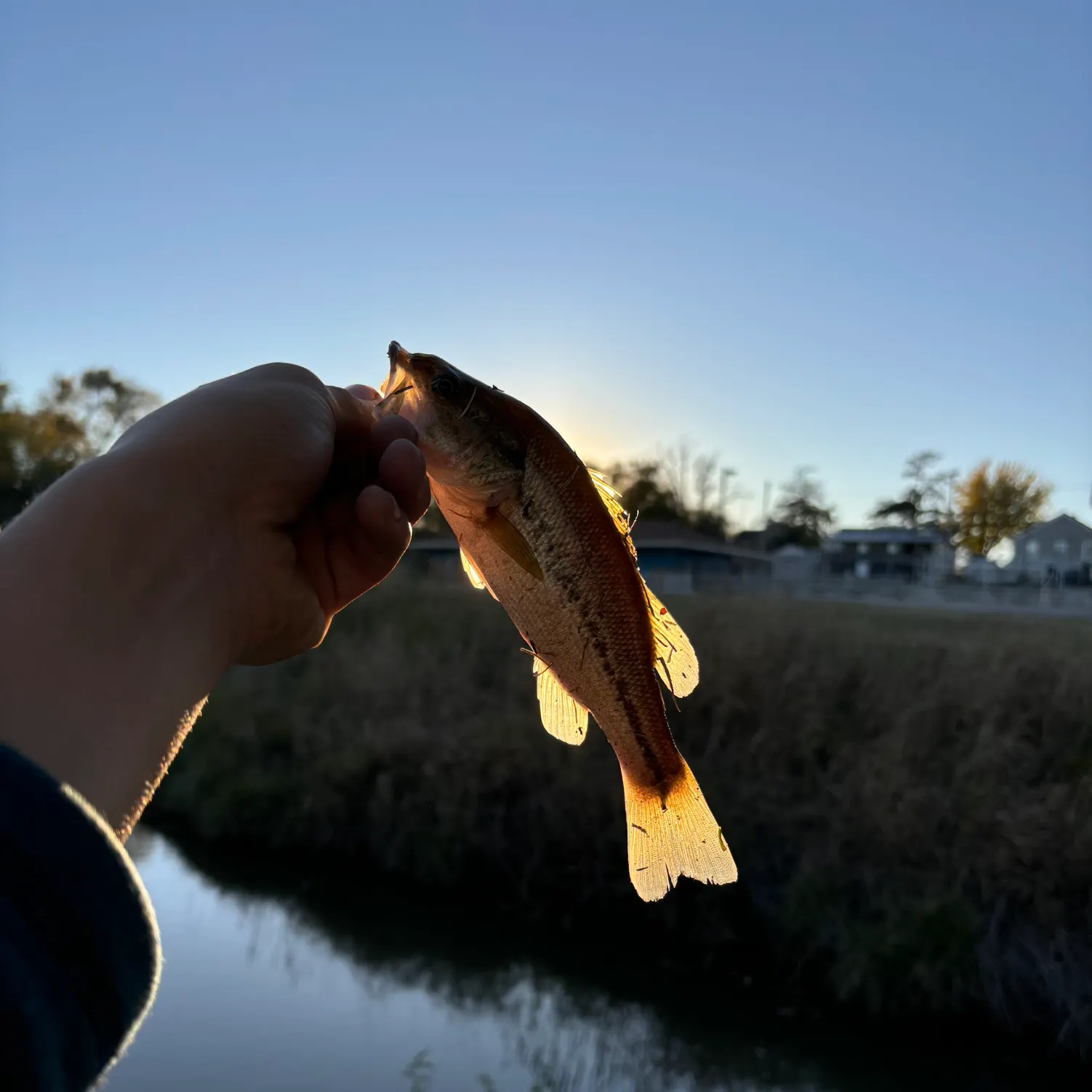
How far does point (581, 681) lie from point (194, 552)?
89 cm

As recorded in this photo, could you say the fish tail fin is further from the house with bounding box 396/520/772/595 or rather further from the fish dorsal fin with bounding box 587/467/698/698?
the house with bounding box 396/520/772/595

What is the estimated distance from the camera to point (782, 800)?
30.4ft

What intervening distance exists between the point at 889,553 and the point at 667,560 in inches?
1163

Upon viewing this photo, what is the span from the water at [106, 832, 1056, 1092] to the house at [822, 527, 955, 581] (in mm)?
29472

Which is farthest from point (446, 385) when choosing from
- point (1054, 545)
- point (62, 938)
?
point (1054, 545)

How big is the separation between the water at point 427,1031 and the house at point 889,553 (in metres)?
29.5

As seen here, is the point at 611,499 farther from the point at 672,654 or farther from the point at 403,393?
the point at 403,393

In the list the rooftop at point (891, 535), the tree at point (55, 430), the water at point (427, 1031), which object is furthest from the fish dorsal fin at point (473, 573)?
the rooftop at point (891, 535)

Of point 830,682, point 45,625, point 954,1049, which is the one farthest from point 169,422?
point 830,682

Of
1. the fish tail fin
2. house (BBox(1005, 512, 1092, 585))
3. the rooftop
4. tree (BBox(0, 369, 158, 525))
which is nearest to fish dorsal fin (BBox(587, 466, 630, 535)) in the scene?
the fish tail fin

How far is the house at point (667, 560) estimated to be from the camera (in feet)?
63.1

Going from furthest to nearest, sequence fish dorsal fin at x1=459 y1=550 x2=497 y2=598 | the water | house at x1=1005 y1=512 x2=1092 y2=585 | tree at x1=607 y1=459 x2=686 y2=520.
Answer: house at x1=1005 y1=512 x2=1092 y2=585 < tree at x1=607 y1=459 x2=686 y2=520 < the water < fish dorsal fin at x1=459 y1=550 x2=497 y2=598

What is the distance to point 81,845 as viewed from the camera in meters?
0.85

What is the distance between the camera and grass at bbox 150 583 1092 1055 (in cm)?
768
